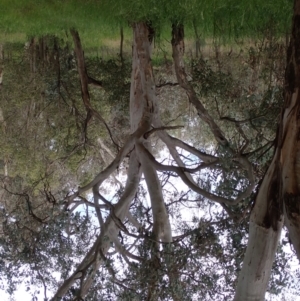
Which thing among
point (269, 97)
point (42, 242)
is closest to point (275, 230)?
point (269, 97)

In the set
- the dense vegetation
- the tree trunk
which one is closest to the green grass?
the dense vegetation

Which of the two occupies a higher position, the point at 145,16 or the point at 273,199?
the point at 145,16

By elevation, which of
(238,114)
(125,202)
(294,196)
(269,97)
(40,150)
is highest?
(40,150)

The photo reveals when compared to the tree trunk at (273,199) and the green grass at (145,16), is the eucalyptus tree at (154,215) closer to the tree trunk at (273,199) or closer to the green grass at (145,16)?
the green grass at (145,16)

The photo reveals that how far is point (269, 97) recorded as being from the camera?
16.5ft

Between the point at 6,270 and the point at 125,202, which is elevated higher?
the point at 125,202

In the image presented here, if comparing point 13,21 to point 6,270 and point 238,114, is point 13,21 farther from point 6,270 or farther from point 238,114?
point 6,270

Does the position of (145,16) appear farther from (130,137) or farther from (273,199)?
(273,199)

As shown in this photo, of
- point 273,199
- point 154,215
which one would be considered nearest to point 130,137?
point 154,215

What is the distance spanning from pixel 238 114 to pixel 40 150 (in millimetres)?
5299

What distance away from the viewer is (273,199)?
3260 millimetres

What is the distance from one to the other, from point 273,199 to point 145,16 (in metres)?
4.45

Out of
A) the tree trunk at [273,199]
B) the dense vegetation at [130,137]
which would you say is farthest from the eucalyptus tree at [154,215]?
the tree trunk at [273,199]

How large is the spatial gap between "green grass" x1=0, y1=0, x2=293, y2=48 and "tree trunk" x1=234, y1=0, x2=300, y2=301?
10.2ft
